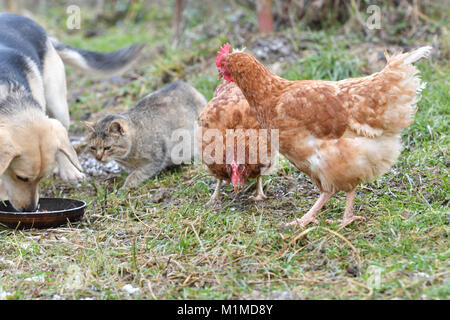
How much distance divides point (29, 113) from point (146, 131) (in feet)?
6.31

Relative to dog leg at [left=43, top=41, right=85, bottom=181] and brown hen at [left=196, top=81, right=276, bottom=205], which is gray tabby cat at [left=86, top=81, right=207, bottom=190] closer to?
dog leg at [left=43, top=41, right=85, bottom=181]

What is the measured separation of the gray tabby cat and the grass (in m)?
0.23

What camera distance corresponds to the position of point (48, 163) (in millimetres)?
4461

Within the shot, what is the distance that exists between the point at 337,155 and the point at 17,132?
2.65 meters

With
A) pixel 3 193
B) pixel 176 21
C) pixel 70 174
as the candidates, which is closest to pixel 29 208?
pixel 3 193

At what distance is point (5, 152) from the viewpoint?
13.3 feet

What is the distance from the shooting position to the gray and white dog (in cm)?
429

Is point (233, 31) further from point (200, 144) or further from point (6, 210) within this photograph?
point (6, 210)

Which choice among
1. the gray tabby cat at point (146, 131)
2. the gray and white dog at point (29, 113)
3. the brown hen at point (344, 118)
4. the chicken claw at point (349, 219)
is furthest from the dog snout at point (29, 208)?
the chicken claw at point (349, 219)

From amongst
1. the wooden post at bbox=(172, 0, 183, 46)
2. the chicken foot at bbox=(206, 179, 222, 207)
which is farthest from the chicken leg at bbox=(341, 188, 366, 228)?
the wooden post at bbox=(172, 0, 183, 46)

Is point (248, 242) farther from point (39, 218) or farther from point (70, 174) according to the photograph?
point (70, 174)

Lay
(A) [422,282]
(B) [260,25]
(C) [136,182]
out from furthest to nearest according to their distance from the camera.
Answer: (B) [260,25] → (C) [136,182] → (A) [422,282]

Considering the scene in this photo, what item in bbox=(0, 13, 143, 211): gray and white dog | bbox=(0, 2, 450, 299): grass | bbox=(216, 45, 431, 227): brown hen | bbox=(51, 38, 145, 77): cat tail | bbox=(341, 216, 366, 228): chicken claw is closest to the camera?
bbox=(0, 2, 450, 299): grass
